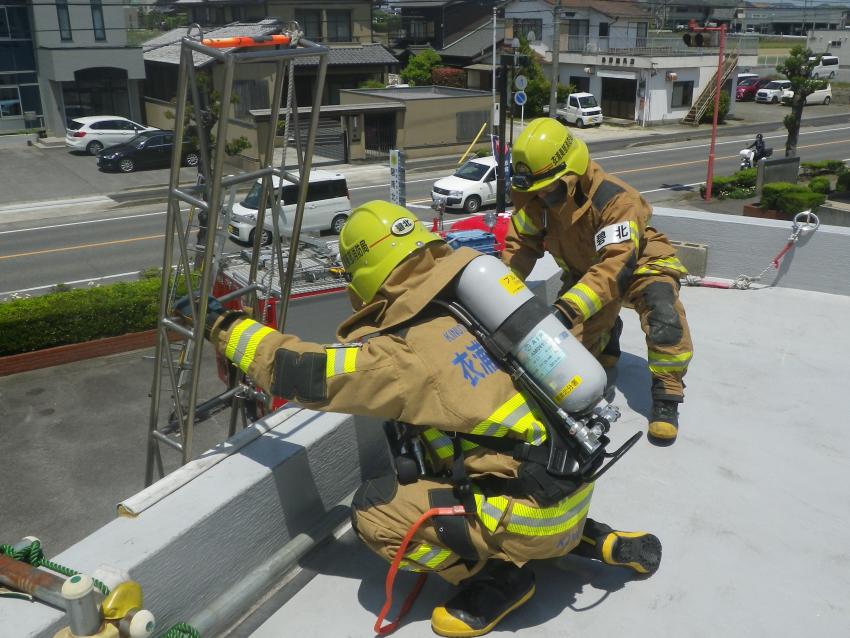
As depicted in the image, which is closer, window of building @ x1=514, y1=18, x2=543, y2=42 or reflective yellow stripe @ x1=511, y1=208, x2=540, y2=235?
reflective yellow stripe @ x1=511, y1=208, x2=540, y2=235

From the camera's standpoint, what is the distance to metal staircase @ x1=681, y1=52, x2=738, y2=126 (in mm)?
39075

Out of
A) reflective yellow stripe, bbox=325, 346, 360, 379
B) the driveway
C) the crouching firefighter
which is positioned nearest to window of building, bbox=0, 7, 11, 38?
the driveway

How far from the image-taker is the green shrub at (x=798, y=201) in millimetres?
18875

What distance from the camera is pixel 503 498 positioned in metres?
3.04

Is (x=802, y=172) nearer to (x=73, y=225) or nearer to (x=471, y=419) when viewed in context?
(x=73, y=225)

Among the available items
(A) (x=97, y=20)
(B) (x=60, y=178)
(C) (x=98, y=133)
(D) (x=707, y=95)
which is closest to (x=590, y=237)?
(B) (x=60, y=178)

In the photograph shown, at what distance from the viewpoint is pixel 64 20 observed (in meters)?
33.6

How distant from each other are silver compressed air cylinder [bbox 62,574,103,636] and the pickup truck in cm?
3747

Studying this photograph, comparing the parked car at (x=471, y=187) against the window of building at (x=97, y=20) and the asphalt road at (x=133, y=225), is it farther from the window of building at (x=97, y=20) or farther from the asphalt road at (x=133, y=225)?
the window of building at (x=97, y=20)

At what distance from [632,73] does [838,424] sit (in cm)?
3758

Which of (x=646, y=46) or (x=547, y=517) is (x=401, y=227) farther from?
(x=646, y=46)

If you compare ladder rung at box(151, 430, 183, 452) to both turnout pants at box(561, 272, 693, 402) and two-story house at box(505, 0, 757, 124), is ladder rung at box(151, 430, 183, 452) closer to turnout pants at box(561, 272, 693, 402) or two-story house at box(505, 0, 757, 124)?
turnout pants at box(561, 272, 693, 402)

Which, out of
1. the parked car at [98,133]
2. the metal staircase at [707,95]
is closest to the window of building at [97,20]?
the parked car at [98,133]

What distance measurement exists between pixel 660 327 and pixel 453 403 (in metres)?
2.35
